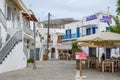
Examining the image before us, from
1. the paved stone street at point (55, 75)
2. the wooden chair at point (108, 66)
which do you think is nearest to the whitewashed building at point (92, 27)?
the wooden chair at point (108, 66)

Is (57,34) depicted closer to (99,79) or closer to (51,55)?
(51,55)

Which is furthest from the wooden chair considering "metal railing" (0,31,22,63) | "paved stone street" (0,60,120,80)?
"metal railing" (0,31,22,63)

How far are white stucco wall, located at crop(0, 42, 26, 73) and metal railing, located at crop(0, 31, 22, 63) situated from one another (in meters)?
0.35

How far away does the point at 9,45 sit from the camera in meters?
25.6

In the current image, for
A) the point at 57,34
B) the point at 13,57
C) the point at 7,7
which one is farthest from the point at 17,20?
the point at 57,34

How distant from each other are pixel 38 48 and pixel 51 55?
13.5m

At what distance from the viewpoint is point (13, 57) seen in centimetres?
2614

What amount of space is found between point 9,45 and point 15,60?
1719mm

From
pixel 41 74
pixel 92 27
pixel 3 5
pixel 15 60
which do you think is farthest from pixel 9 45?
pixel 92 27

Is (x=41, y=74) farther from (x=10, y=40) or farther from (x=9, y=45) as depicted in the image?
(x=10, y=40)

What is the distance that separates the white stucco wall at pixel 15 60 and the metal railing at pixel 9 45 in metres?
0.35

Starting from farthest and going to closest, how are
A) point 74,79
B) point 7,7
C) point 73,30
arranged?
1. point 73,30
2. point 7,7
3. point 74,79

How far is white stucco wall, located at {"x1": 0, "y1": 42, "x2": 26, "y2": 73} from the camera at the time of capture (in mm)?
23659

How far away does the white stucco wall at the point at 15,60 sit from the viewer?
2366cm
